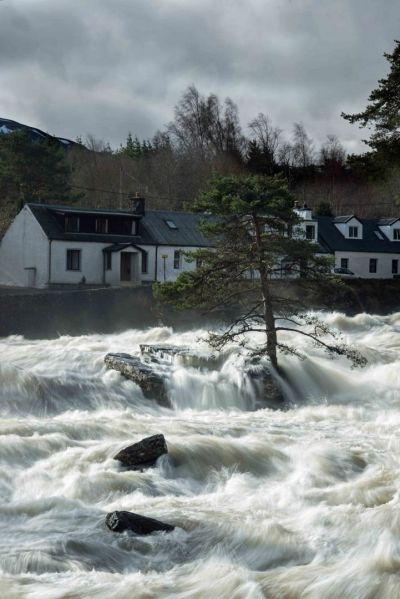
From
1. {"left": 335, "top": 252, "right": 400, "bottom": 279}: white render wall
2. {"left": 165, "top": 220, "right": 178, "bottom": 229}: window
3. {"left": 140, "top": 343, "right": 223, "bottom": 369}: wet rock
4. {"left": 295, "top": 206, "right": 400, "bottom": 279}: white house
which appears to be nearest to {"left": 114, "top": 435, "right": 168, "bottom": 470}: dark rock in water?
{"left": 140, "top": 343, "right": 223, "bottom": 369}: wet rock

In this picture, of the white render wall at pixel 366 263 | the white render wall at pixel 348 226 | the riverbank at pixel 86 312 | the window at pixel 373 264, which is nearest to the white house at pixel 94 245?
the white render wall at pixel 366 263

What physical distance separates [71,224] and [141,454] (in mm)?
28088

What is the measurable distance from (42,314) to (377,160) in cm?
1401

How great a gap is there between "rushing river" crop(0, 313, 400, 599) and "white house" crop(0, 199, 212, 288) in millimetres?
18717

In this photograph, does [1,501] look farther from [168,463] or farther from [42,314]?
[42,314]

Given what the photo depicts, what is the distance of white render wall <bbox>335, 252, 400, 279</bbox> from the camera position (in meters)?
47.6

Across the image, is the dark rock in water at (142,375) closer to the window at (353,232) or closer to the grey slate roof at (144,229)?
the grey slate roof at (144,229)

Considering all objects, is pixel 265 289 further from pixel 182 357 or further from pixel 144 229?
pixel 144 229

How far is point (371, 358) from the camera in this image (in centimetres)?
2189

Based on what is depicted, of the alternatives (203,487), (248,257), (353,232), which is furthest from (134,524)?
(353,232)

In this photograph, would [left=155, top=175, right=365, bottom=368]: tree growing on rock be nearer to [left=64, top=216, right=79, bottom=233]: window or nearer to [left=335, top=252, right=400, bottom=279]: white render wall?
[left=64, top=216, right=79, bottom=233]: window

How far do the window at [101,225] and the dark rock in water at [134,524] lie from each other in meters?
31.4

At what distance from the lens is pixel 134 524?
8.80 metres

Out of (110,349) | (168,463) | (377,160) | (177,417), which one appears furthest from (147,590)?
(377,160)
